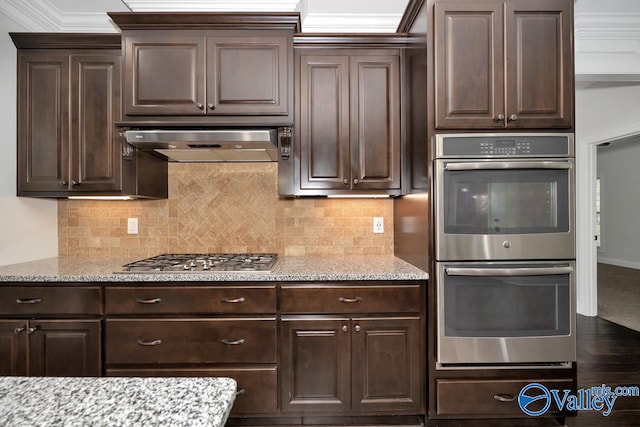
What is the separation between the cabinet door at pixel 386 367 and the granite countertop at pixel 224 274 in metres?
0.26

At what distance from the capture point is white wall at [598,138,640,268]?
7062mm

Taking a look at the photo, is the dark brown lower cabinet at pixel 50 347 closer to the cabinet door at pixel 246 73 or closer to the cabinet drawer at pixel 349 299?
the cabinet drawer at pixel 349 299

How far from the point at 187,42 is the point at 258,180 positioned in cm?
104

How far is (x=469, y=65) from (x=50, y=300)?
271cm

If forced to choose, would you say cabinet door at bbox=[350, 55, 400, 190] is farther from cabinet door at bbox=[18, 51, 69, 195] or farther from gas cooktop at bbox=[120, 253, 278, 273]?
cabinet door at bbox=[18, 51, 69, 195]

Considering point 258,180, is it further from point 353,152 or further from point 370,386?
point 370,386

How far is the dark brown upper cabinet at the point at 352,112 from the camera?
2.27 meters

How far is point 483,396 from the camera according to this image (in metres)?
1.88

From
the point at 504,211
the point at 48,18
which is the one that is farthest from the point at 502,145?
the point at 48,18

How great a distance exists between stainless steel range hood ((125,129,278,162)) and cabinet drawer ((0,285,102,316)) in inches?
36.6

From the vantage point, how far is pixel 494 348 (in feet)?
6.10

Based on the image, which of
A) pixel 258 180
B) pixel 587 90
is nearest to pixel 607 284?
pixel 587 90

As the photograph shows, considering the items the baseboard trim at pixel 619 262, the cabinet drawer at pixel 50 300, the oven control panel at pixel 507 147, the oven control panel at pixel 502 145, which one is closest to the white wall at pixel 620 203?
the baseboard trim at pixel 619 262

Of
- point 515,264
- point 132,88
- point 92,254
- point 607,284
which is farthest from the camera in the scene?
point 607,284
